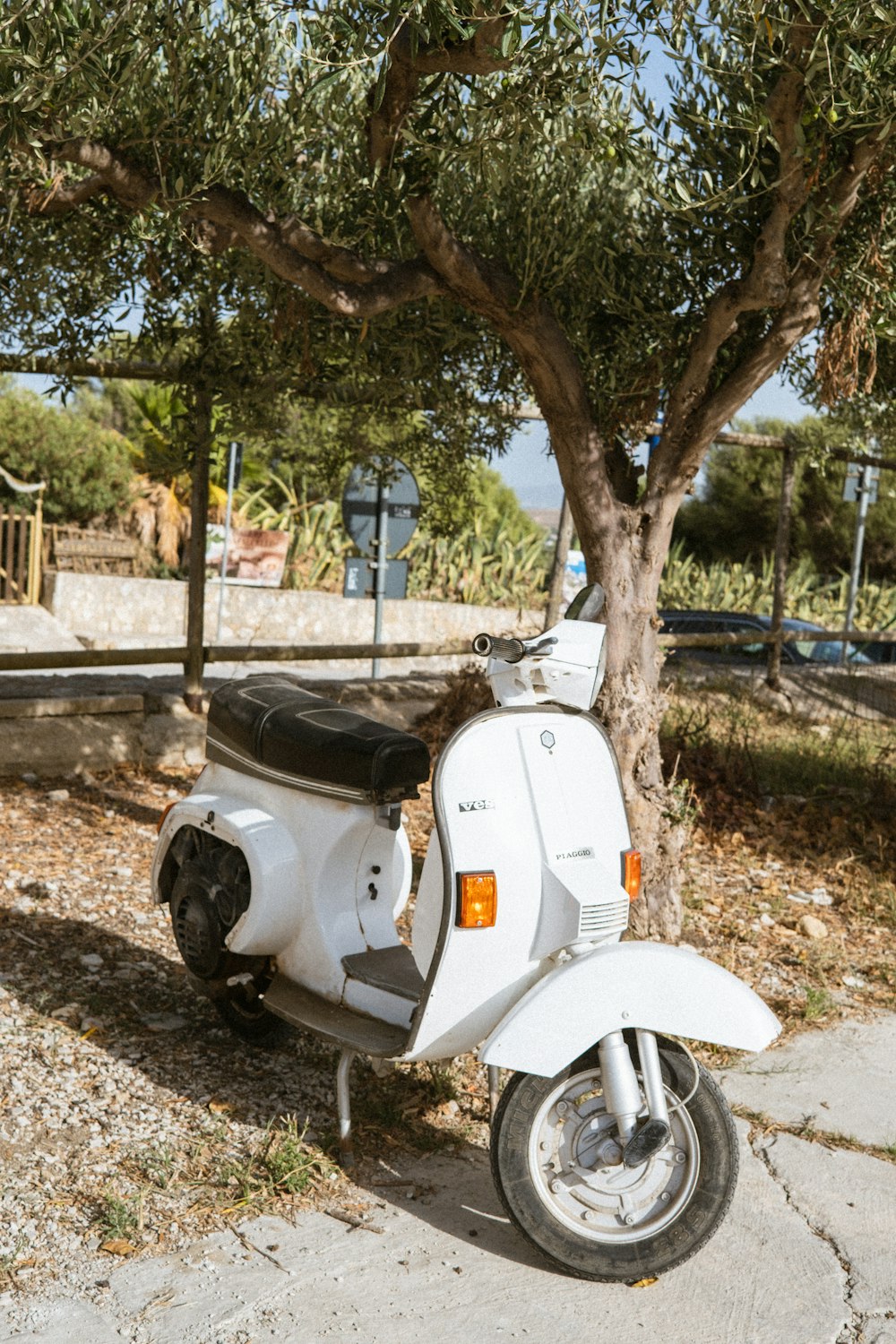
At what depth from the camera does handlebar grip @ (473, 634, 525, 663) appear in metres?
2.76

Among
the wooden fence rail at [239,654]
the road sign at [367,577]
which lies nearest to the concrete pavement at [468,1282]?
the wooden fence rail at [239,654]

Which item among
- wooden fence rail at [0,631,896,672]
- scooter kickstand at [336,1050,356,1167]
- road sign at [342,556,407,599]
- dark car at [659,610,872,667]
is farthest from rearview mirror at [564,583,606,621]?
dark car at [659,610,872,667]

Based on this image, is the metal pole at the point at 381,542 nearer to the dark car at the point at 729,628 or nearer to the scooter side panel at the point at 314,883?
the dark car at the point at 729,628

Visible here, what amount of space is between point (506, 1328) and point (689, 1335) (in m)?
0.35

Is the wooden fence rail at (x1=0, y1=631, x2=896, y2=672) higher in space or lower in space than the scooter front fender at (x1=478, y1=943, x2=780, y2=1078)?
higher

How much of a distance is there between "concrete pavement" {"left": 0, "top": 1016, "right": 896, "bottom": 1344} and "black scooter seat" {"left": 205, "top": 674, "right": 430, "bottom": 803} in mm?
922

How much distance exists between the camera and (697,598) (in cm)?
1945

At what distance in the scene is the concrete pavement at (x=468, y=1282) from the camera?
7.86 ft

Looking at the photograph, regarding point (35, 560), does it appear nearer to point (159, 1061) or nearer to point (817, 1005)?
point (159, 1061)

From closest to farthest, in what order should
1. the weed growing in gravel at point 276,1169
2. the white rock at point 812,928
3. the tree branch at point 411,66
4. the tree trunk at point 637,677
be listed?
the weed growing in gravel at point 276,1169, the tree branch at point 411,66, the tree trunk at point 637,677, the white rock at point 812,928

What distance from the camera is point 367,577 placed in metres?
8.73

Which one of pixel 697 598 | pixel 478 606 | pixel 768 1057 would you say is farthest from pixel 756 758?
pixel 697 598

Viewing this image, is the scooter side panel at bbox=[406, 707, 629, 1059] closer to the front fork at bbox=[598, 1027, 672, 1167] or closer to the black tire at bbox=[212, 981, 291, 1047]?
the front fork at bbox=[598, 1027, 672, 1167]

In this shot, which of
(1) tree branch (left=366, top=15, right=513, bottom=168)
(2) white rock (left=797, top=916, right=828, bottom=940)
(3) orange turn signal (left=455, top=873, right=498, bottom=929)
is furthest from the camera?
(2) white rock (left=797, top=916, right=828, bottom=940)
